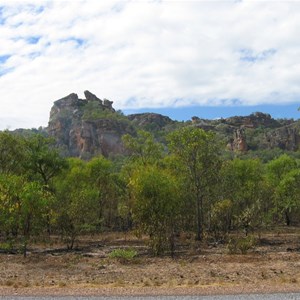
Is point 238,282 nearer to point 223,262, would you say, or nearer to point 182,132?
point 223,262

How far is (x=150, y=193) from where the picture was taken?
27250mm

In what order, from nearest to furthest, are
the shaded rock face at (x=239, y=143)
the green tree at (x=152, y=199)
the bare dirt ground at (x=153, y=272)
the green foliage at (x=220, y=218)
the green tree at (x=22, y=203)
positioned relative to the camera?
the bare dirt ground at (x=153, y=272) → the green tree at (x=22, y=203) → the green tree at (x=152, y=199) → the green foliage at (x=220, y=218) → the shaded rock face at (x=239, y=143)

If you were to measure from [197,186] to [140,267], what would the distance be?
1500 cm

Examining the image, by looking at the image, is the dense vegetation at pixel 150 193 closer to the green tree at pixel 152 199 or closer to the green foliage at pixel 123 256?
the green tree at pixel 152 199

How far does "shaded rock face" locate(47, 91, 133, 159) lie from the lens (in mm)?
124375

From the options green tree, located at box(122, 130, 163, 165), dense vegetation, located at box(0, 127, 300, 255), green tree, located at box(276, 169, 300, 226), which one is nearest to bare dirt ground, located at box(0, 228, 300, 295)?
dense vegetation, located at box(0, 127, 300, 255)

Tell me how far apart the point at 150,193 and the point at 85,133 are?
10122 centimetres

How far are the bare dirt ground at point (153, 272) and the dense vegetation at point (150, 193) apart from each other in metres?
2.08

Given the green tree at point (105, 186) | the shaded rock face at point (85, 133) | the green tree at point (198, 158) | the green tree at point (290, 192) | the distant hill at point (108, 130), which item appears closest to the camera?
the green tree at point (198, 158)

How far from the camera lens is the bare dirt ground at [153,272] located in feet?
42.8

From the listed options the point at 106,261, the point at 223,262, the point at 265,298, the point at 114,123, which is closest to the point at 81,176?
the point at 106,261

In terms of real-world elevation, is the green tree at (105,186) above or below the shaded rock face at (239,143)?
below

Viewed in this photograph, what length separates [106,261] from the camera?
21438 millimetres

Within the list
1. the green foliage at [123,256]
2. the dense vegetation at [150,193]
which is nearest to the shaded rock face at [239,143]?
the dense vegetation at [150,193]
